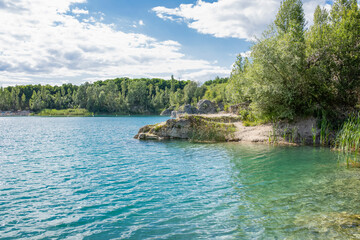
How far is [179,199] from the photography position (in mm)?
10102

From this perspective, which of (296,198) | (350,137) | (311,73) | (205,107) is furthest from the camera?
(205,107)

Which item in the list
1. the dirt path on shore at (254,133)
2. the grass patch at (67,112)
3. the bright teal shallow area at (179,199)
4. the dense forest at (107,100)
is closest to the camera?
the bright teal shallow area at (179,199)

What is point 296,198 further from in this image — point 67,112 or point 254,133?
point 67,112

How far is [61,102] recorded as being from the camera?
569 ft

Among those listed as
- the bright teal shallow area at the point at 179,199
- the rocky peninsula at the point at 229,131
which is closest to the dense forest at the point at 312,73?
the rocky peninsula at the point at 229,131

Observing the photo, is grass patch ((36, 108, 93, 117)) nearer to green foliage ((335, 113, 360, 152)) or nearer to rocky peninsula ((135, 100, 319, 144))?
rocky peninsula ((135, 100, 319, 144))

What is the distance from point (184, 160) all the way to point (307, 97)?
1822 centimetres

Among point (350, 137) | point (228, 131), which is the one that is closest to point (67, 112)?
point (228, 131)

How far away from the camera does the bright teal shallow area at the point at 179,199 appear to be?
291 inches

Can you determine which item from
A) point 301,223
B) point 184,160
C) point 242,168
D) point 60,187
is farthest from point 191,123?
point 301,223

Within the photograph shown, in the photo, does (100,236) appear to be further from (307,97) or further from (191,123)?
(307,97)

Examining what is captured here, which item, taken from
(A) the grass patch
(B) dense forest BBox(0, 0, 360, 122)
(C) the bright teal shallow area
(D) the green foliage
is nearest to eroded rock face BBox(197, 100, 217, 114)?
(B) dense forest BBox(0, 0, 360, 122)

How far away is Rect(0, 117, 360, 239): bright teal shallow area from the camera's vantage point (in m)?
7.38

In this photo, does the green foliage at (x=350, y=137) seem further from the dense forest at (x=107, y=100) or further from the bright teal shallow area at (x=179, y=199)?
the dense forest at (x=107, y=100)
